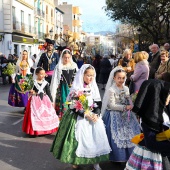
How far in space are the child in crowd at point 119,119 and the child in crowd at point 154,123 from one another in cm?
101

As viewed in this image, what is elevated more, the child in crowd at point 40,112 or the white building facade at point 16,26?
the white building facade at point 16,26

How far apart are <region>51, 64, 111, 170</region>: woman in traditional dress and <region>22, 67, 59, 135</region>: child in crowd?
1.95 meters

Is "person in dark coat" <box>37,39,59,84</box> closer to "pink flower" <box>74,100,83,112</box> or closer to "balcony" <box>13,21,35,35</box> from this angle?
"pink flower" <box>74,100,83,112</box>

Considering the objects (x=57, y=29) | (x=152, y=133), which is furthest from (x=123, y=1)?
(x=57, y=29)

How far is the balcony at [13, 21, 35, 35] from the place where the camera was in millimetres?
31484

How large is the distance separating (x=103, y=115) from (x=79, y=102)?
657mm

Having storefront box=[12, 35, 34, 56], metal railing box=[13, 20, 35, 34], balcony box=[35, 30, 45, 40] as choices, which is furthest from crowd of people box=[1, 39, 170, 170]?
balcony box=[35, 30, 45, 40]

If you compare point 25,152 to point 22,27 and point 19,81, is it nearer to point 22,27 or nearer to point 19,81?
point 19,81

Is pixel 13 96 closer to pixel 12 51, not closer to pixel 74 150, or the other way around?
pixel 74 150

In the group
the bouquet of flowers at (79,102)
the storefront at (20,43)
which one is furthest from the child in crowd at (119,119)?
the storefront at (20,43)

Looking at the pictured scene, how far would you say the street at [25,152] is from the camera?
4629mm

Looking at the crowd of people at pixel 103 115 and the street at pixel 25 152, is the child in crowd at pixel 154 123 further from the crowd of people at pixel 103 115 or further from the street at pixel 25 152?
the street at pixel 25 152

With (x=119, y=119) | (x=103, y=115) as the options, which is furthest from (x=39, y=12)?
(x=119, y=119)

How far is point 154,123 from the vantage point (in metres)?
3.14
